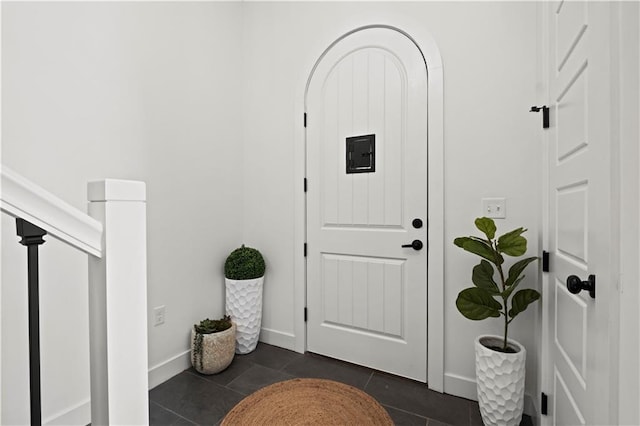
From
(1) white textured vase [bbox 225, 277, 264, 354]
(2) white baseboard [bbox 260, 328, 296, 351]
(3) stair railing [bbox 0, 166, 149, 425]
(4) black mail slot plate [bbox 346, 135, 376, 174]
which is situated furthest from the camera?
(2) white baseboard [bbox 260, 328, 296, 351]

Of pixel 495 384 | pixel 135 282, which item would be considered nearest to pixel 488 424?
pixel 495 384

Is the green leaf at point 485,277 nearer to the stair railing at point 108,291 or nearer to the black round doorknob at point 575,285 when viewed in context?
the black round doorknob at point 575,285

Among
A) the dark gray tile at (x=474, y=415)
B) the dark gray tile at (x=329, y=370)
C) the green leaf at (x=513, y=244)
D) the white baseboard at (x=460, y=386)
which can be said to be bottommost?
the dark gray tile at (x=474, y=415)

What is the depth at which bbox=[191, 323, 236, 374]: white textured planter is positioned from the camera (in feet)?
6.58

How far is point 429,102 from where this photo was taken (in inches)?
75.5

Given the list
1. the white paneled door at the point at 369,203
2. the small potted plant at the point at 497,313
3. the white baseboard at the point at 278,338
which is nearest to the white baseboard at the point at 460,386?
the white paneled door at the point at 369,203

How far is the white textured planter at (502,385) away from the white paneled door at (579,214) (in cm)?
12

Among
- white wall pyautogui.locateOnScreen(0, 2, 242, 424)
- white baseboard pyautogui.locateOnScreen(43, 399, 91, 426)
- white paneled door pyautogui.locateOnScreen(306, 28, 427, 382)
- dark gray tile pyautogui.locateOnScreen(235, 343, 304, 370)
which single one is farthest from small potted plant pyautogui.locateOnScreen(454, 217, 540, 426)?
white baseboard pyautogui.locateOnScreen(43, 399, 91, 426)

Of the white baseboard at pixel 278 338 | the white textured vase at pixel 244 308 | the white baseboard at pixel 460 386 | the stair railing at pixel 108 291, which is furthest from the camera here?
the white baseboard at pixel 278 338

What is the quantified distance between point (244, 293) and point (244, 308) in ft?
0.38

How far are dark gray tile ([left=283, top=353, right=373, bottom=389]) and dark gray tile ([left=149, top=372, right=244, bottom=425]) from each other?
45 cm

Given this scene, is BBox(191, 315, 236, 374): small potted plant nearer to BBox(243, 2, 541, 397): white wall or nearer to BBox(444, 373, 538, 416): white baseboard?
BBox(243, 2, 541, 397): white wall

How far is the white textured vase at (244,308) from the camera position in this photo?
2299mm

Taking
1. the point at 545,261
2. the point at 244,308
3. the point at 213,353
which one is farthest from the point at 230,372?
the point at 545,261
